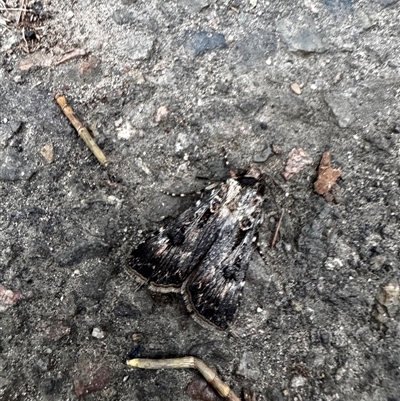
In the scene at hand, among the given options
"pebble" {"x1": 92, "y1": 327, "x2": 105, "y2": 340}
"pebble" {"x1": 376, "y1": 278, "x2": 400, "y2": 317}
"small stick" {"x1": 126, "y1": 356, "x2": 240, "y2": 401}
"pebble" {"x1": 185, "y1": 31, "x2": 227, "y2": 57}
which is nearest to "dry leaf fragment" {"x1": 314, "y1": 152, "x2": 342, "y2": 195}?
"pebble" {"x1": 376, "y1": 278, "x2": 400, "y2": 317}

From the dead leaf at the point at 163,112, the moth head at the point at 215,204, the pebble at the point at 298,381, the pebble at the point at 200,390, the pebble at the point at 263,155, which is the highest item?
the dead leaf at the point at 163,112

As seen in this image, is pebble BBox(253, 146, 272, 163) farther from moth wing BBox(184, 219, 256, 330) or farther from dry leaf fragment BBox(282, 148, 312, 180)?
moth wing BBox(184, 219, 256, 330)

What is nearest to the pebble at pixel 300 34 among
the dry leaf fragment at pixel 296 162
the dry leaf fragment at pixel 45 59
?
the dry leaf fragment at pixel 296 162

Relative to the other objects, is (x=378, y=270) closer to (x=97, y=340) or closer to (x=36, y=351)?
(x=97, y=340)

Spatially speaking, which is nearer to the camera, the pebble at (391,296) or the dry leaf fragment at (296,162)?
the pebble at (391,296)

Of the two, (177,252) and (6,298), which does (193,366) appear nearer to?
(177,252)

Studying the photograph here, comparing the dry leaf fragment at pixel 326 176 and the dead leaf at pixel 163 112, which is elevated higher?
the dead leaf at pixel 163 112

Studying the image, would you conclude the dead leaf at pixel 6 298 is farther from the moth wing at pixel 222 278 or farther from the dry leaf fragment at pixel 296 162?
the dry leaf fragment at pixel 296 162
